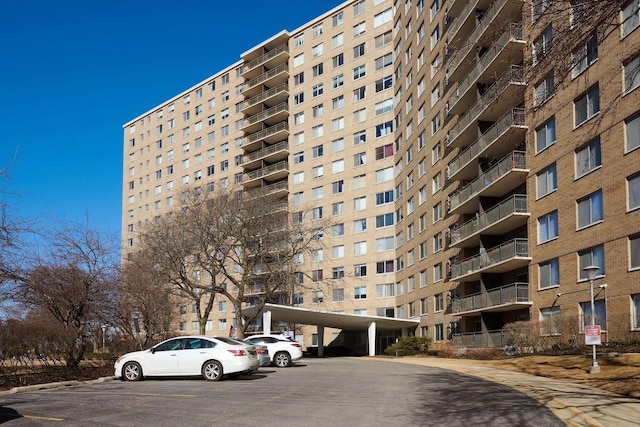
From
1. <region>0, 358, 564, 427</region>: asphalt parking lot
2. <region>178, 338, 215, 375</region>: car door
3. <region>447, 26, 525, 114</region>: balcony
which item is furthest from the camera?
<region>447, 26, 525, 114</region>: balcony

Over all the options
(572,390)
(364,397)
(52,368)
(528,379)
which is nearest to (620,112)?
(528,379)

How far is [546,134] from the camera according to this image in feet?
114

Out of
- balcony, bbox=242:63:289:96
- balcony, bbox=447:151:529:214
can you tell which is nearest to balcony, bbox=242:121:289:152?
balcony, bbox=242:63:289:96

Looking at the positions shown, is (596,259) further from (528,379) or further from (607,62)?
(528,379)

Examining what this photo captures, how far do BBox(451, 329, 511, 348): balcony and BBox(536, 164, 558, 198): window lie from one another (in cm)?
760

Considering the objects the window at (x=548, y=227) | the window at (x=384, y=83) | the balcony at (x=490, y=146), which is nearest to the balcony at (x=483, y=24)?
the balcony at (x=490, y=146)

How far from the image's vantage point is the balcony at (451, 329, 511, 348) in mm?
36250

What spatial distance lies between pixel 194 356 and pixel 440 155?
116 feet

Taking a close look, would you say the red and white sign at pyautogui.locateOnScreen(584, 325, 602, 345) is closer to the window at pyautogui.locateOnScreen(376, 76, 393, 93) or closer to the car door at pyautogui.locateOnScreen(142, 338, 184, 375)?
the car door at pyautogui.locateOnScreen(142, 338, 184, 375)

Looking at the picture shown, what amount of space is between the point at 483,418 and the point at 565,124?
24456 millimetres

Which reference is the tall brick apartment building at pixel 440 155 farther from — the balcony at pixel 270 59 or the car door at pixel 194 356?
the car door at pixel 194 356

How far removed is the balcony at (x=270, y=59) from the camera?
3147 inches

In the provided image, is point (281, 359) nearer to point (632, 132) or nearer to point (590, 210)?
point (590, 210)

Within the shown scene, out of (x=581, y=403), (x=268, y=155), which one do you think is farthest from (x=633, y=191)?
(x=268, y=155)
